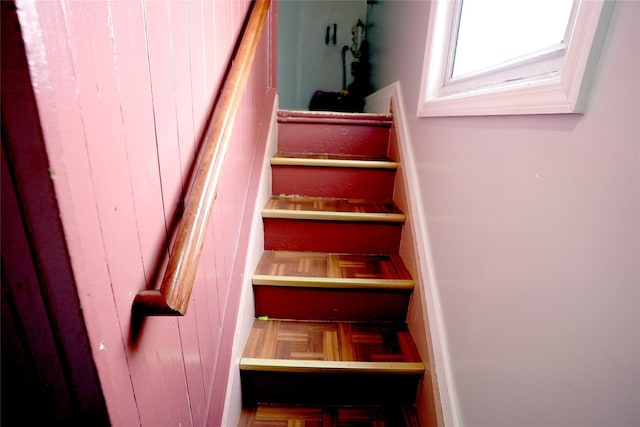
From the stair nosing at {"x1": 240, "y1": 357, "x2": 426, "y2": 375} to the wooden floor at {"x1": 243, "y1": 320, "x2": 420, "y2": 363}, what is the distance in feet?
0.10

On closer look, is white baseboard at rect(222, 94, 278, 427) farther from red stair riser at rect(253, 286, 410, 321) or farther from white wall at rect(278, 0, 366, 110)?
white wall at rect(278, 0, 366, 110)

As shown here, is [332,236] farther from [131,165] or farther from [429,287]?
[131,165]

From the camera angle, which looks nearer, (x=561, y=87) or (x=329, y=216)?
(x=561, y=87)

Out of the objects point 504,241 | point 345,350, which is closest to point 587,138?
point 504,241

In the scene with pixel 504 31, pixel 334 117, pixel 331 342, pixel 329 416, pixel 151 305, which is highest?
pixel 504 31

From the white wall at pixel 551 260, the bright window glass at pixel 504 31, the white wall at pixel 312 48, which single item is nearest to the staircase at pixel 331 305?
the white wall at pixel 551 260

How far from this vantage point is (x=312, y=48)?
3686 millimetres

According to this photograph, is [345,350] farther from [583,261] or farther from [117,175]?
[117,175]

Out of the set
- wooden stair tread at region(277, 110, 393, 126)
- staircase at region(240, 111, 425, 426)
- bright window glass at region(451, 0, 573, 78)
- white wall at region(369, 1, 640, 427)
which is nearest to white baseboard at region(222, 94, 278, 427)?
staircase at region(240, 111, 425, 426)

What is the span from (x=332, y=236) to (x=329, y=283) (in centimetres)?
29

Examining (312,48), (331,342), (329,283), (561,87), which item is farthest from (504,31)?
(312,48)

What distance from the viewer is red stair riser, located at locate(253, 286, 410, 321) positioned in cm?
125

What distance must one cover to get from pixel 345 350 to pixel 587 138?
0.94m

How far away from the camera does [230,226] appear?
3.28 feet
